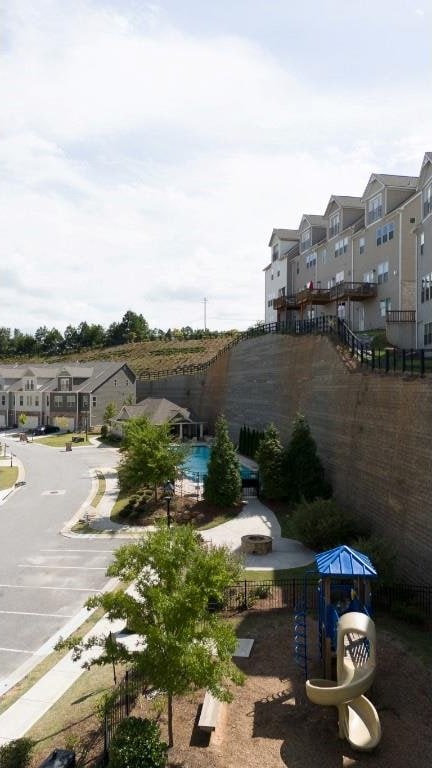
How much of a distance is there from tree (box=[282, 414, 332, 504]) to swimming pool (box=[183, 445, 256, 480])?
6.08 meters

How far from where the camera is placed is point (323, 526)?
2267 cm

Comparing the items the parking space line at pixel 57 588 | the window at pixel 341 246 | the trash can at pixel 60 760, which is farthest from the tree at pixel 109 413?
the trash can at pixel 60 760

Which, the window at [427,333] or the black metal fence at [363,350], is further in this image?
the window at [427,333]

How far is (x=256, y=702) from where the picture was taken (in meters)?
12.3

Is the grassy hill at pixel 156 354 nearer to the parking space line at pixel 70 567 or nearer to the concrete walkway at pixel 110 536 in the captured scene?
the concrete walkway at pixel 110 536

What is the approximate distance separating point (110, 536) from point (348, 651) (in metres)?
16.6

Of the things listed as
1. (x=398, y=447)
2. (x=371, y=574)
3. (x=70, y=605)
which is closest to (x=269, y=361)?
(x=398, y=447)

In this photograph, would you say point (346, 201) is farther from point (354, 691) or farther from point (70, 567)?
point (354, 691)

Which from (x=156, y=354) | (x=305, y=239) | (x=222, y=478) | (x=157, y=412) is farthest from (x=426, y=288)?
(x=156, y=354)

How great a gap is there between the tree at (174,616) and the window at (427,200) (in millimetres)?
26362

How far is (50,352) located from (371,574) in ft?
481

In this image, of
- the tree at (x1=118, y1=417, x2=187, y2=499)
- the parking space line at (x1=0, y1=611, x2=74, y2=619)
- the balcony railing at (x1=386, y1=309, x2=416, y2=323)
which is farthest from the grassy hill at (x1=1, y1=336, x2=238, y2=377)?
the parking space line at (x1=0, y1=611, x2=74, y2=619)

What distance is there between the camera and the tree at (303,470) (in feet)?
96.9

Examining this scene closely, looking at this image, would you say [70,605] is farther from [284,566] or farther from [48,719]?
[284,566]
